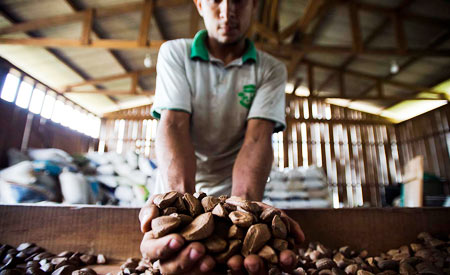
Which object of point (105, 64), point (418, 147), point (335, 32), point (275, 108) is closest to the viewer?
point (275, 108)

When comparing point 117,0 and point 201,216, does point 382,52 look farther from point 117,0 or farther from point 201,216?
point 201,216

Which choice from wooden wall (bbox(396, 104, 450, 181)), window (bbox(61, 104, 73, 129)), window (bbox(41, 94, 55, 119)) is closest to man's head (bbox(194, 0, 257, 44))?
window (bbox(41, 94, 55, 119))

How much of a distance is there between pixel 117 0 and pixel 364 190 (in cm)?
866

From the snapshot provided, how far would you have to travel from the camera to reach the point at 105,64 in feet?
22.6

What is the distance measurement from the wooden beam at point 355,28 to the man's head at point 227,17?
4.66 m

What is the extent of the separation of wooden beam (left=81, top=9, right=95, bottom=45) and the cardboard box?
4372 mm

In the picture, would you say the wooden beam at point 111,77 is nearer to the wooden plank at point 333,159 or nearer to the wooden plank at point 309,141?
the wooden plank at point 309,141

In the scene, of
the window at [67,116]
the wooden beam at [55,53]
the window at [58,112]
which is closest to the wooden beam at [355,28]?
the wooden beam at [55,53]

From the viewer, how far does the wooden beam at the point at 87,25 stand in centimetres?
479

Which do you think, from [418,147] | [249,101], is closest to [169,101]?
[249,101]

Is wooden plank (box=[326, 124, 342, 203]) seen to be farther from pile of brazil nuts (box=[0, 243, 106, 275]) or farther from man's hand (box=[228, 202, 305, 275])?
man's hand (box=[228, 202, 305, 275])

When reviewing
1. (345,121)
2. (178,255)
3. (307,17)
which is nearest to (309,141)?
(345,121)

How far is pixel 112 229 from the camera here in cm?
122

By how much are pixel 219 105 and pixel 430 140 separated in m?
9.09
